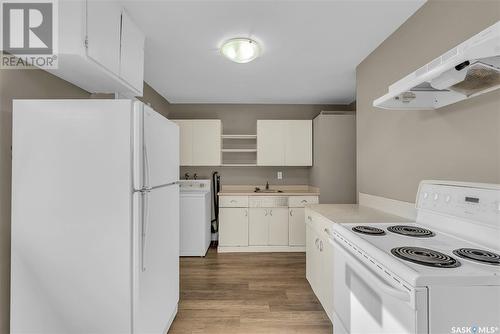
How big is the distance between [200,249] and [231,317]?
1545 mm

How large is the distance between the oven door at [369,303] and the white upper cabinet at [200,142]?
283 cm

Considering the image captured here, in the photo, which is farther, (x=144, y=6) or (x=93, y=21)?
(x=144, y=6)

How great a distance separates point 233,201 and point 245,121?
59.9 inches

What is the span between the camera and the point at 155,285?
5.16 ft

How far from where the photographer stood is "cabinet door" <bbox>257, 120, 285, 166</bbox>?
13.1 feet

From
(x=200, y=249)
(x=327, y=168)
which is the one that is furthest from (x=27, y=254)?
(x=327, y=168)

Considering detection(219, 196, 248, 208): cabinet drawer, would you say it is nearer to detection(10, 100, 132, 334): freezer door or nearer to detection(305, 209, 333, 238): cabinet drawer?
detection(305, 209, 333, 238): cabinet drawer

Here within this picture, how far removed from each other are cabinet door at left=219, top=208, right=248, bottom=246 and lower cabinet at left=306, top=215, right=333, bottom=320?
133 cm

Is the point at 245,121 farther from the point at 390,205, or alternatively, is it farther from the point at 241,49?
the point at 390,205

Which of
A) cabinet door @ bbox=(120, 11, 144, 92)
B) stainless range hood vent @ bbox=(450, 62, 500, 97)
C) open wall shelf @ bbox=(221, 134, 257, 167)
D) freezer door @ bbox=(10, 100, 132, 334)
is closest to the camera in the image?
stainless range hood vent @ bbox=(450, 62, 500, 97)

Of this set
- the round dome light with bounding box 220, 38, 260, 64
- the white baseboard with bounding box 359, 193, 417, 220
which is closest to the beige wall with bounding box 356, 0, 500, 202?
the white baseboard with bounding box 359, 193, 417, 220

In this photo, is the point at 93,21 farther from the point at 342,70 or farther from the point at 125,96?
the point at 342,70

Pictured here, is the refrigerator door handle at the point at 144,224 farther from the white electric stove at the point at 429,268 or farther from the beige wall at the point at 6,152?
the white electric stove at the point at 429,268
